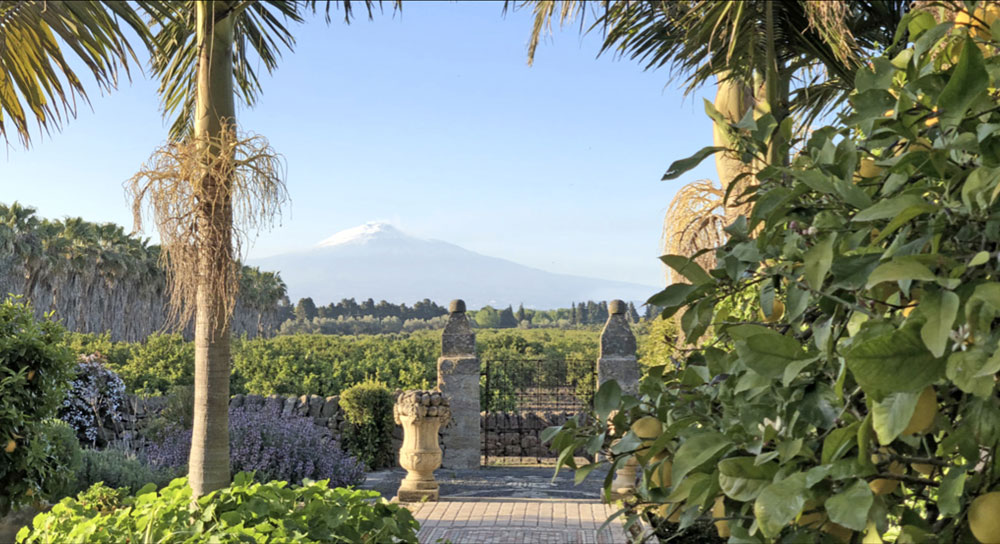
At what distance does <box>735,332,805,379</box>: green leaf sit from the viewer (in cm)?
73

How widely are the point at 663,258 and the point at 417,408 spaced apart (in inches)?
271

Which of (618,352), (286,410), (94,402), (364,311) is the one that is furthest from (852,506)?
(364,311)

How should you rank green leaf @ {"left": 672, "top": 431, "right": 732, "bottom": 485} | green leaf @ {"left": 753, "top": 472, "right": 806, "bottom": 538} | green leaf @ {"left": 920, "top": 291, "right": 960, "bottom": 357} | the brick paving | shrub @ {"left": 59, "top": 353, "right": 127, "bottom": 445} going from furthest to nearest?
shrub @ {"left": 59, "top": 353, "right": 127, "bottom": 445}, the brick paving, green leaf @ {"left": 672, "top": 431, "right": 732, "bottom": 485}, green leaf @ {"left": 753, "top": 472, "right": 806, "bottom": 538}, green leaf @ {"left": 920, "top": 291, "right": 960, "bottom": 357}

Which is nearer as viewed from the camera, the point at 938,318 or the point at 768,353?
the point at 938,318

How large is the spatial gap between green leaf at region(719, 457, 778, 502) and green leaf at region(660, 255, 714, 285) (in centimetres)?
25

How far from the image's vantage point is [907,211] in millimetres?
672

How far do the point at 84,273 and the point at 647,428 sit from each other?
1268 inches

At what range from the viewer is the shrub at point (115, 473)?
24.2 ft

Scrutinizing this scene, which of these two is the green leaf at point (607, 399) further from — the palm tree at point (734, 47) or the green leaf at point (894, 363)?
the palm tree at point (734, 47)

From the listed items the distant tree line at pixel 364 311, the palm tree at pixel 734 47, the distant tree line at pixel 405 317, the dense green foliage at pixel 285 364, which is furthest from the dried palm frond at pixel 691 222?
the distant tree line at pixel 364 311

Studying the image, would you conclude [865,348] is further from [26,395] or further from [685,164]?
[26,395]

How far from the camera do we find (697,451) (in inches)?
31.4

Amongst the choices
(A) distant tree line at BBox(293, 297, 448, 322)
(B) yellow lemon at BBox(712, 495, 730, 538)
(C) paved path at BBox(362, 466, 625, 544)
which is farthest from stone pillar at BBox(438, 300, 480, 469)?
(A) distant tree line at BBox(293, 297, 448, 322)

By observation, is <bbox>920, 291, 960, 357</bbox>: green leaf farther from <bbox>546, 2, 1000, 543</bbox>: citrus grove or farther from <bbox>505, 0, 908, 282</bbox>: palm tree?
<bbox>505, 0, 908, 282</bbox>: palm tree
